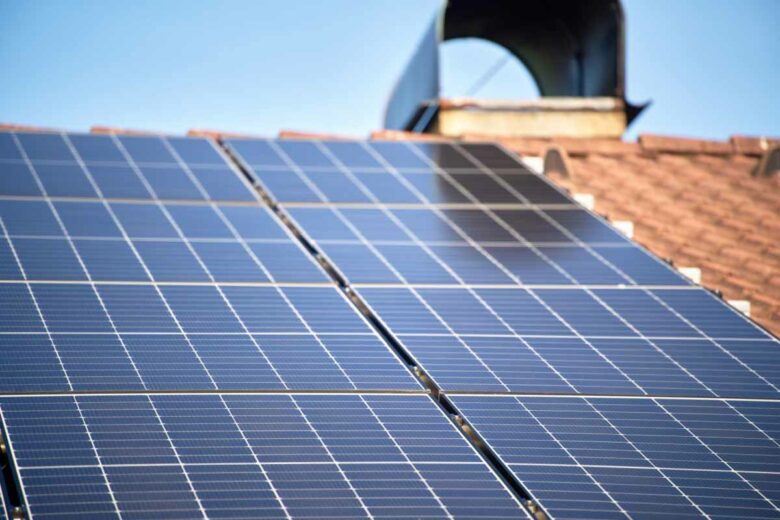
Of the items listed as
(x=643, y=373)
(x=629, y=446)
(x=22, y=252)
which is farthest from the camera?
(x=22, y=252)

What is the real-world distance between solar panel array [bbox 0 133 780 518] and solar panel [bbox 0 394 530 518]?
0.02m

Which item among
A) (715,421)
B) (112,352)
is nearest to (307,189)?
(112,352)

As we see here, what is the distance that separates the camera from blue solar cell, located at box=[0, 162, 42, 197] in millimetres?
16391

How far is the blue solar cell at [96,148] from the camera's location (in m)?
18.0

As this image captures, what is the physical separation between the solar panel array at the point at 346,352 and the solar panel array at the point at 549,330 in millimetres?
33

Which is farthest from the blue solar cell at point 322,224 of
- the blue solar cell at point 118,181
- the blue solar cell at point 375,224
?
the blue solar cell at point 118,181

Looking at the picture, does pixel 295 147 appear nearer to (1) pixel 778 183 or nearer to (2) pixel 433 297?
(2) pixel 433 297

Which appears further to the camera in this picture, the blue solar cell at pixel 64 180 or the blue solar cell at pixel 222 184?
the blue solar cell at pixel 222 184

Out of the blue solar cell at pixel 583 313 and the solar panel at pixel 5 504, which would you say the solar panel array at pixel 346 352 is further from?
the solar panel at pixel 5 504

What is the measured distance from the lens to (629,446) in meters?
12.3

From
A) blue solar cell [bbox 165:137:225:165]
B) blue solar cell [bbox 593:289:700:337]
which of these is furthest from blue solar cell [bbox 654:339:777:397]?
blue solar cell [bbox 165:137:225:165]

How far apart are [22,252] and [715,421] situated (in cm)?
708

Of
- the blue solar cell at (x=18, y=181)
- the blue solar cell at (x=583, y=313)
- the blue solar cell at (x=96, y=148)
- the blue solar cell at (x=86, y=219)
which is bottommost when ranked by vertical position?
the blue solar cell at (x=583, y=313)

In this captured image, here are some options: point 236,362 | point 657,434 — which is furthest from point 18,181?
point 657,434
